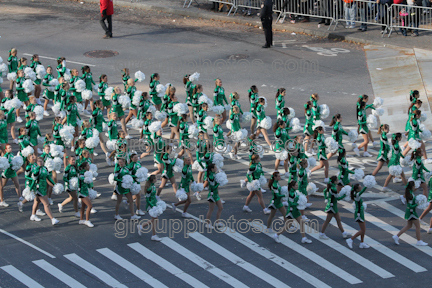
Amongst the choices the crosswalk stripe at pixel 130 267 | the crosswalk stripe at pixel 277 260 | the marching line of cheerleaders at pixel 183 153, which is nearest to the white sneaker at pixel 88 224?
the marching line of cheerleaders at pixel 183 153

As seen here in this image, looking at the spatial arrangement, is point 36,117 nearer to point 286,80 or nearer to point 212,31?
point 286,80

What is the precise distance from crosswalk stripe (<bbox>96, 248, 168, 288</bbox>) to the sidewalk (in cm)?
1671

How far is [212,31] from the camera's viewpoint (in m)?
29.1

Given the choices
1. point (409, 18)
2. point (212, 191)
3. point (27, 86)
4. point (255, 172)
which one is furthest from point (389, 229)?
point (409, 18)

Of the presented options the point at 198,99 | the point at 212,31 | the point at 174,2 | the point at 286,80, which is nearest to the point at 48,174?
the point at 198,99

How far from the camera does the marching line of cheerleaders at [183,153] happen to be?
1368 cm

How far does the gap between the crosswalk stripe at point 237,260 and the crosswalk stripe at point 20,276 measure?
336 cm

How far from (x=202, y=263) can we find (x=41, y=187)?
3961 mm

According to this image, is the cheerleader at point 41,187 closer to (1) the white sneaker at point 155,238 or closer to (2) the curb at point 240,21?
(1) the white sneaker at point 155,238

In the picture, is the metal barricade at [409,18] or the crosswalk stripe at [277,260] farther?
the metal barricade at [409,18]

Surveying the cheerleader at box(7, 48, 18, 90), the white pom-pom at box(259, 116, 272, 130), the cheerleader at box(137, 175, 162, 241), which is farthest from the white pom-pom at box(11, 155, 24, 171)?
the cheerleader at box(7, 48, 18, 90)

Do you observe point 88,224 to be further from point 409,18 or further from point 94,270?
point 409,18

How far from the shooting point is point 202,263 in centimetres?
1258

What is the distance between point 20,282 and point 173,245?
3.05 meters
